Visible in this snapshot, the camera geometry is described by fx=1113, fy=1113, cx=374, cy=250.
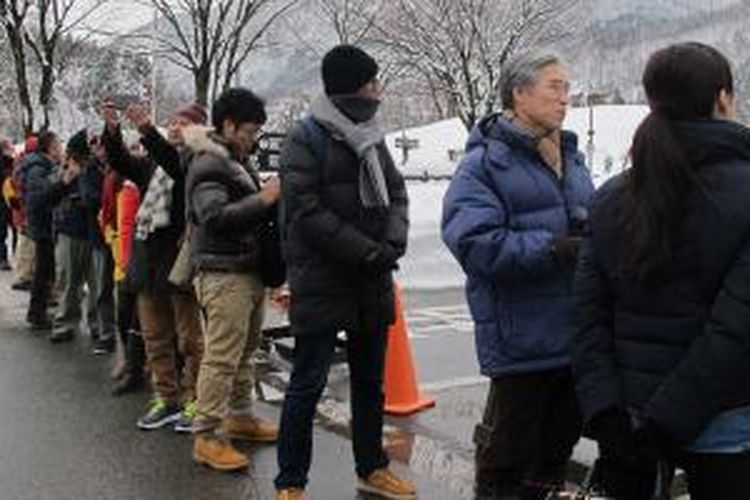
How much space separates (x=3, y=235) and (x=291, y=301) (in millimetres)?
11573

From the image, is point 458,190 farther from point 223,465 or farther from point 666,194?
point 223,465

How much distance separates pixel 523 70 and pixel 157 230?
10.0 ft

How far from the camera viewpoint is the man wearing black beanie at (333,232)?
4395mm

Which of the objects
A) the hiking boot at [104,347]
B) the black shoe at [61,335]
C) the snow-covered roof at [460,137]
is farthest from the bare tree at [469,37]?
the hiking boot at [104,347]

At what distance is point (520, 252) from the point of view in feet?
11.8

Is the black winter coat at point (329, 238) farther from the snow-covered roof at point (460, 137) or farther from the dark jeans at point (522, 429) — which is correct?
the snow-covered roof at point (460, 137)

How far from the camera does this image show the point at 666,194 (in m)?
2.67

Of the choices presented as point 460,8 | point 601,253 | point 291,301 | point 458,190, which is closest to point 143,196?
point 291,301

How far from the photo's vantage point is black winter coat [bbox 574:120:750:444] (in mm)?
2623

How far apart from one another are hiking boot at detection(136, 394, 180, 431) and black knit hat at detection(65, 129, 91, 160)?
2944 mm

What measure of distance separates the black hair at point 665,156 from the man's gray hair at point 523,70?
1.00m

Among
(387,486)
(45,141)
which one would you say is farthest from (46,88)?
(387,486)

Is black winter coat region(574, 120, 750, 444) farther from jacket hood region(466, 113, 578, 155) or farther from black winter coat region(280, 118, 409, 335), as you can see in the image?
black winter coat region(280, 118, 409, 335)

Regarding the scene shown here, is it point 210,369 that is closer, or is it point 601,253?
point 601,253
